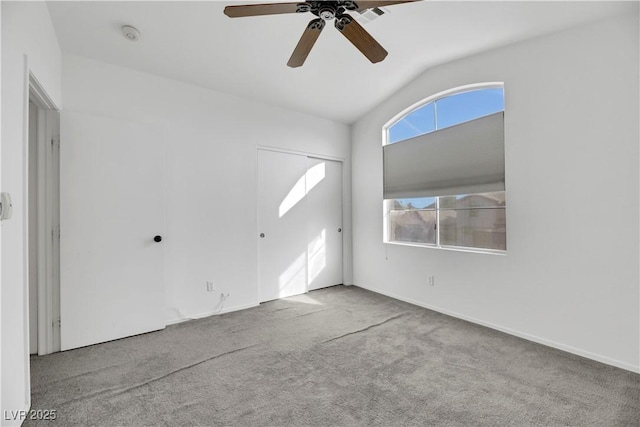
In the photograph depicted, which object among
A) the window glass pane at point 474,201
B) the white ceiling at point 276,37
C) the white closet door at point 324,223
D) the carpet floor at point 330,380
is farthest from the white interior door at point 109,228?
the window glass pane at point 474,201

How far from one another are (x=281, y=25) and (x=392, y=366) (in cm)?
301

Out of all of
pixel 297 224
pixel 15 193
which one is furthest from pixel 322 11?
pixel 297 224

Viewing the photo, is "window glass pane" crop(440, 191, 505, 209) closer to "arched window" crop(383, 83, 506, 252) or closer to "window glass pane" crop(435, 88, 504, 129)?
"arched window" crop(383, 83, 506, 252)

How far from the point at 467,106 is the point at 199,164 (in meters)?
3.17

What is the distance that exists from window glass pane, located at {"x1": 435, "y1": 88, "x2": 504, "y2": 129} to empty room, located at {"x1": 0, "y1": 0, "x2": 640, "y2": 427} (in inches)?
1.0

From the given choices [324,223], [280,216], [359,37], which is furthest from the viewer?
[324,223]

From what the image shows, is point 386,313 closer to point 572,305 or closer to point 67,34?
point 572,305

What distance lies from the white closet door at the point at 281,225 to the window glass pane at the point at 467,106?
1972mm

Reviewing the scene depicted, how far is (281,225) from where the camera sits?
13.3 ft

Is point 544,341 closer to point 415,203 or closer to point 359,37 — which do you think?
point 415,203

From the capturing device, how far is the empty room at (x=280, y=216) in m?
1.79

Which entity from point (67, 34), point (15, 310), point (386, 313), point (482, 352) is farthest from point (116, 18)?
point (482, 352)

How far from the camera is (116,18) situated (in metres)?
2.30

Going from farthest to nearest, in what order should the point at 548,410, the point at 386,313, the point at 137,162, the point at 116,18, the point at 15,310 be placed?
the point at 386,313 < the point at 137,162 < the point at 116,18 < the point at 548,410 < the point at 15,310
